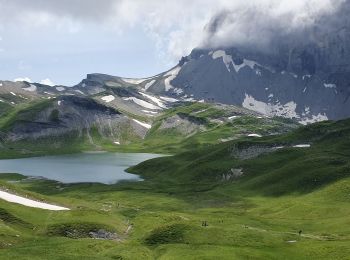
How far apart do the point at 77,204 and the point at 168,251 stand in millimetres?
45166

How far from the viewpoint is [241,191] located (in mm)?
152625

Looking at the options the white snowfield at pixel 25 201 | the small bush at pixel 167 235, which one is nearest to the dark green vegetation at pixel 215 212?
the small bush at pixel 167 235

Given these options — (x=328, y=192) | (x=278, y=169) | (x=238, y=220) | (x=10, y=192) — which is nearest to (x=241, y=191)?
(x=278, y=169)

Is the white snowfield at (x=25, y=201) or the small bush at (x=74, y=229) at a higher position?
the white snowfield at (x=25, y=201)

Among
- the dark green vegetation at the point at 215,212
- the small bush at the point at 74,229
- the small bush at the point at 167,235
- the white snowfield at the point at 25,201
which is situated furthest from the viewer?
the white snowfield at the point at 25,201

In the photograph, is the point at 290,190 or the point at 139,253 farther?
the point at 290,190

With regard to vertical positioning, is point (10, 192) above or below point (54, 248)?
above

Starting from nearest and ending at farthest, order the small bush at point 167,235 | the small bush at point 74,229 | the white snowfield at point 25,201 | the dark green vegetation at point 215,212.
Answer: the dark green vegetation at point 215,212, the small bush at point 167,235, the small bush at point 74,229, the white snowfield at point 25,201

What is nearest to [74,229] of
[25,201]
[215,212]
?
[25,201]

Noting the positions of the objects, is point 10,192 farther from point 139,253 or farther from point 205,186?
point 205,186

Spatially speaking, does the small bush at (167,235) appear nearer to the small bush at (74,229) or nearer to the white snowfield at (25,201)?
the small bush at (74,229)

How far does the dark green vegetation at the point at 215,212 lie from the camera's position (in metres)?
72.5

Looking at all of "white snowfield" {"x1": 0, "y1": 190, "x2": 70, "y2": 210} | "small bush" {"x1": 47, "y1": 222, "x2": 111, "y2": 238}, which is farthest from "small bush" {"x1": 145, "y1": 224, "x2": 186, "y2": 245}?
"white snowfield" {"x1": 0, "y1": 190, "x2": 70, "y2": 210}

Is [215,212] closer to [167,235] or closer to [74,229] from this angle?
[167,235]
